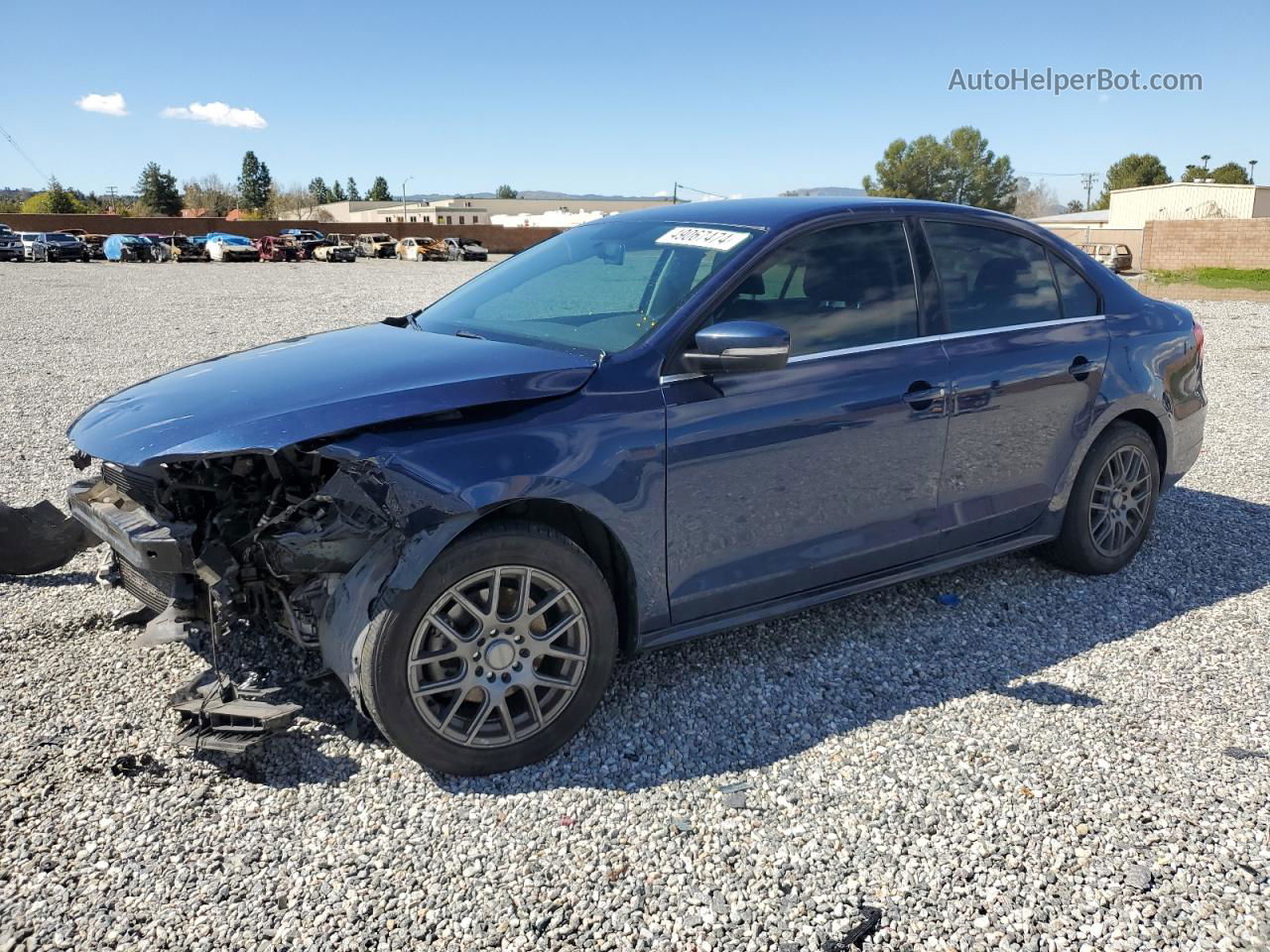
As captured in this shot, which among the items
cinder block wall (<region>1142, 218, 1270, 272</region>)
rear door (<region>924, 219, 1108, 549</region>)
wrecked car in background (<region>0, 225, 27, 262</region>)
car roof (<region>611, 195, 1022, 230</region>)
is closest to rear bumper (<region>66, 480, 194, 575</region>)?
car roof (<region>611, 195, 1022, 230</region>)

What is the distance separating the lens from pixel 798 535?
12.4 feet

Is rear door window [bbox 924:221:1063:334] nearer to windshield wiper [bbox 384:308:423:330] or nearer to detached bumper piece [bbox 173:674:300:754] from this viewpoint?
windshield wiper [bbox 384:308:423:330]

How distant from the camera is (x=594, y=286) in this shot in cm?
407

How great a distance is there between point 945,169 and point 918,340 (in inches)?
3875

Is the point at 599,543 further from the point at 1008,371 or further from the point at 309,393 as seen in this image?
the point at 1008,371

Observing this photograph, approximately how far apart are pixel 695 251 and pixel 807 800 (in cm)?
206

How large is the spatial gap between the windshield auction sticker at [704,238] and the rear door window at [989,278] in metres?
0.97

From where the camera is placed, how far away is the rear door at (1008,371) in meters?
4.22

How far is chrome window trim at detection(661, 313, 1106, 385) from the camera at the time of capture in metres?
3.46

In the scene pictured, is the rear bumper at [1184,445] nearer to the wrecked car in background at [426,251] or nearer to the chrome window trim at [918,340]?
the chrome window trim at [918,340]

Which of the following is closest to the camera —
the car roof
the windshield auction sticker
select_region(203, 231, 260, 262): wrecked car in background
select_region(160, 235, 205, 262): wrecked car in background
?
the windshield auction sticker

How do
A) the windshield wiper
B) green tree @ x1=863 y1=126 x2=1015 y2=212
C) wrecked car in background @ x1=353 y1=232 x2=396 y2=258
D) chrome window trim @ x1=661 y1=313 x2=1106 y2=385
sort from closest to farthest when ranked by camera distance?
1. chrome window trim @ x1=661 y1=313 x2=1106 y2=385
2. the windshield wiper
3. wrecked car in background @ x1=353 y1=232 x2=396 y2=258
4. green tree @ x1=863 y1=126 x2=1015 y2=212

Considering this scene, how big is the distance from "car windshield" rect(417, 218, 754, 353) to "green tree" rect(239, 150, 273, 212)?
116 m

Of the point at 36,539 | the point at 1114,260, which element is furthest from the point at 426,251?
the point at 36,539
